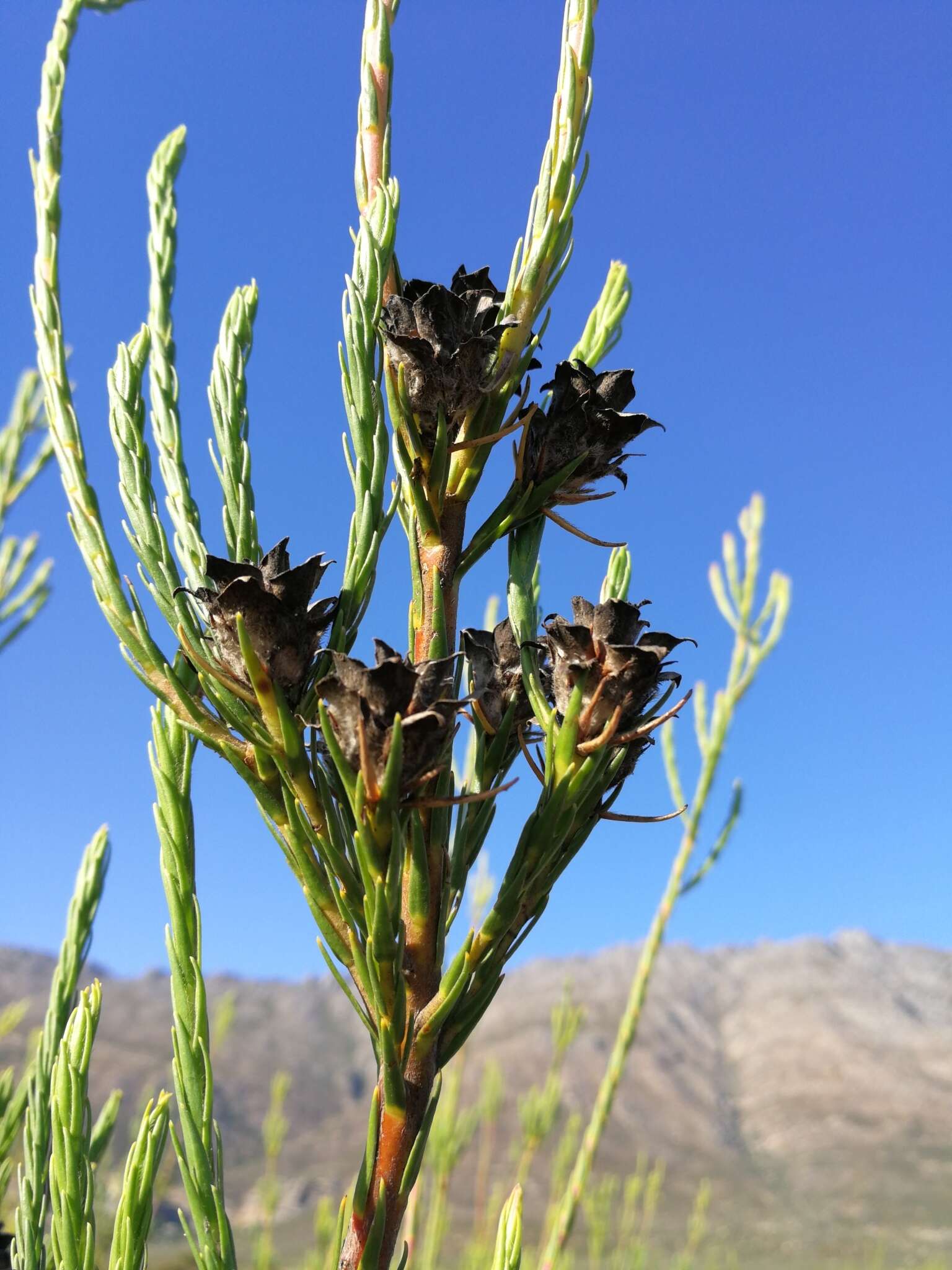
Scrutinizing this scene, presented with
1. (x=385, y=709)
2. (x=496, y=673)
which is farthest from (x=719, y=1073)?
(x=385, y=709)

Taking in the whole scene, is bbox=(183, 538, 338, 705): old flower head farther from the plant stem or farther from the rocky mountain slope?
the rocky mountain slope

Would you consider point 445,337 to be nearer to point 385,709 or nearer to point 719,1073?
point 385,709

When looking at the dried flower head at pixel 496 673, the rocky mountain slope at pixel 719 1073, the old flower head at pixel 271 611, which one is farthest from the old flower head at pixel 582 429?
the rocky mountain slope at pixel 719 1073

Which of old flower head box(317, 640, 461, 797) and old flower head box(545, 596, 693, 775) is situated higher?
old flower head box(545, 596, 693, 775)

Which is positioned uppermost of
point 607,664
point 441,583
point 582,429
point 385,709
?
point 582,429

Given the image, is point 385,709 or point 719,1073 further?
point 719,1073

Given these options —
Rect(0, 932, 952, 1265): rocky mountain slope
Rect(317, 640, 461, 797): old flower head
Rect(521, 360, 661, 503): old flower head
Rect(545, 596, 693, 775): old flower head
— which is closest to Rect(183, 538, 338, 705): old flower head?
Rect(317, 640, 461, 797): old flower head
